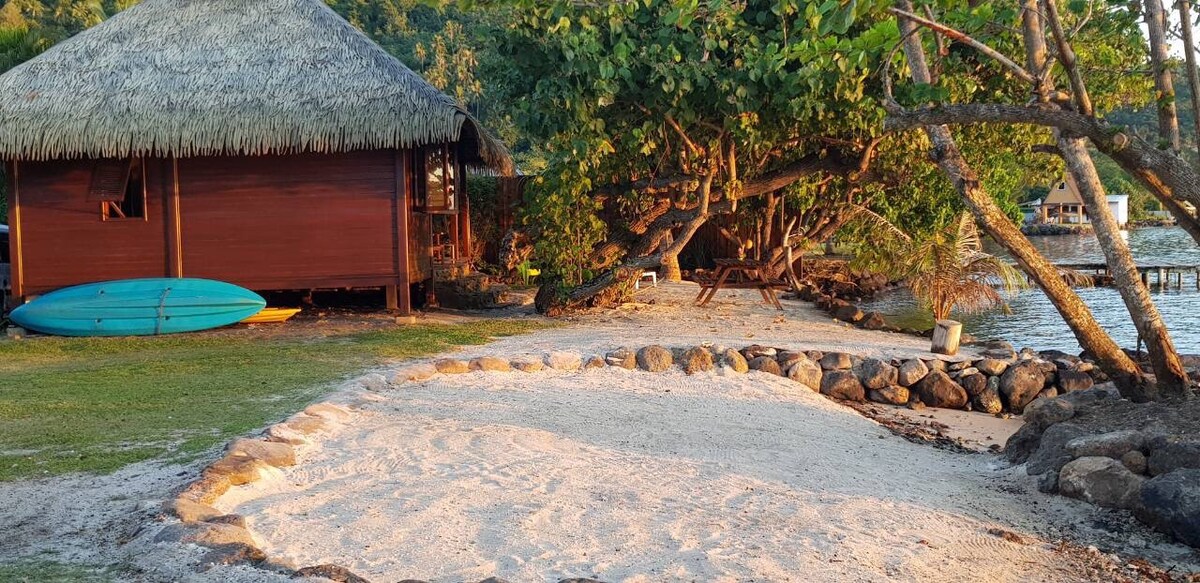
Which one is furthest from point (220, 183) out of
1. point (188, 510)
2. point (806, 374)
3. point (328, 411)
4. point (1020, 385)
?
point (1020, 385)

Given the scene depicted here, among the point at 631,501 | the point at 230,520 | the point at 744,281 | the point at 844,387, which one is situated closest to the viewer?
the point at 230,520

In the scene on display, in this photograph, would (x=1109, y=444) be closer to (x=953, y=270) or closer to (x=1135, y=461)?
(x=1135, y=461)

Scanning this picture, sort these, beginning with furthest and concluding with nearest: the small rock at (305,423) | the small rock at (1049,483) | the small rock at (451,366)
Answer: the small rock at (451,366) → the small rock at (305,423) → the small rock at (1049,483)

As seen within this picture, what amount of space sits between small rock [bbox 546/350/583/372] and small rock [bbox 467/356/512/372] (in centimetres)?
39

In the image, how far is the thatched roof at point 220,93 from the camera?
1135 centimetres

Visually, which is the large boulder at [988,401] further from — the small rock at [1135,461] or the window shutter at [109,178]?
the window shutter at [109,178]

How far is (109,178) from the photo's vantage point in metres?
12.2

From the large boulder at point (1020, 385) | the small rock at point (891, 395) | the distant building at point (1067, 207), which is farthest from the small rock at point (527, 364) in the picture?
the distant building at point (1067, 207)

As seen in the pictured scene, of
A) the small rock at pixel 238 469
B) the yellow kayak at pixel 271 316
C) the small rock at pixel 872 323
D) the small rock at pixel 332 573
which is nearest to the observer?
the small rock at pixel 332 573

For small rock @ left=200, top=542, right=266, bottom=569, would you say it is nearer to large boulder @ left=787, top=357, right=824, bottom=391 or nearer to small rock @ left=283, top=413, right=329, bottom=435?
small rock @ left=283, top=413, right=329, bottom=435

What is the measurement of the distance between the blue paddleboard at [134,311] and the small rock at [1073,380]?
8314 millimetres

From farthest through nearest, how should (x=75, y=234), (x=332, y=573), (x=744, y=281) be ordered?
(x=744, y=281), (x=75, y=234), (x=332, y=573)

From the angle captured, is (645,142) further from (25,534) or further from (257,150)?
(25,534)

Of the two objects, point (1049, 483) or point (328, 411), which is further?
point (328, 411)
